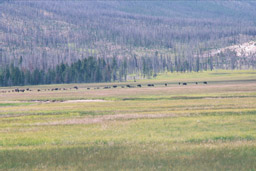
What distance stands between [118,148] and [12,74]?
14515 cm

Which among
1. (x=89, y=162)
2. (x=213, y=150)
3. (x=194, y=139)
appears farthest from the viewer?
(x=194, y=139)

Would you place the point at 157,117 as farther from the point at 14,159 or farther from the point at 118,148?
the point at 14,159

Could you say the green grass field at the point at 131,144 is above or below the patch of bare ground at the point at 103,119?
above

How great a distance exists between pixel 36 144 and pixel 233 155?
1283 centimetres

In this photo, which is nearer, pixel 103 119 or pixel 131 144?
pixel 131 144

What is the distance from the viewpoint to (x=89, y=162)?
70.7 ft

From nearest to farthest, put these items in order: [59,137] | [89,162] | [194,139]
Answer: [89,162] → [194,139] → [59,137]

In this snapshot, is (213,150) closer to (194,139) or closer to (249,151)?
(249,151)

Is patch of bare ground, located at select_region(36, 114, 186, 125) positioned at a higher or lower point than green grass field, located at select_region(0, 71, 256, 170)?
lower

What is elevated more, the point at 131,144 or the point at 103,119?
the point at 131,144

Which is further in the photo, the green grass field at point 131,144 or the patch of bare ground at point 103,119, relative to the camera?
the patch of bare ground at point 103,119

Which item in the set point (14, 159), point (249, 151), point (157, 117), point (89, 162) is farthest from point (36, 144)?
point (157, 117)

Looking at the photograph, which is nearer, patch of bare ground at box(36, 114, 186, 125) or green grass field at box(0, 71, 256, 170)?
green grass field at box(0, 71, 256, 170)

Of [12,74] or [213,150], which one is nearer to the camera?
[213,150]
